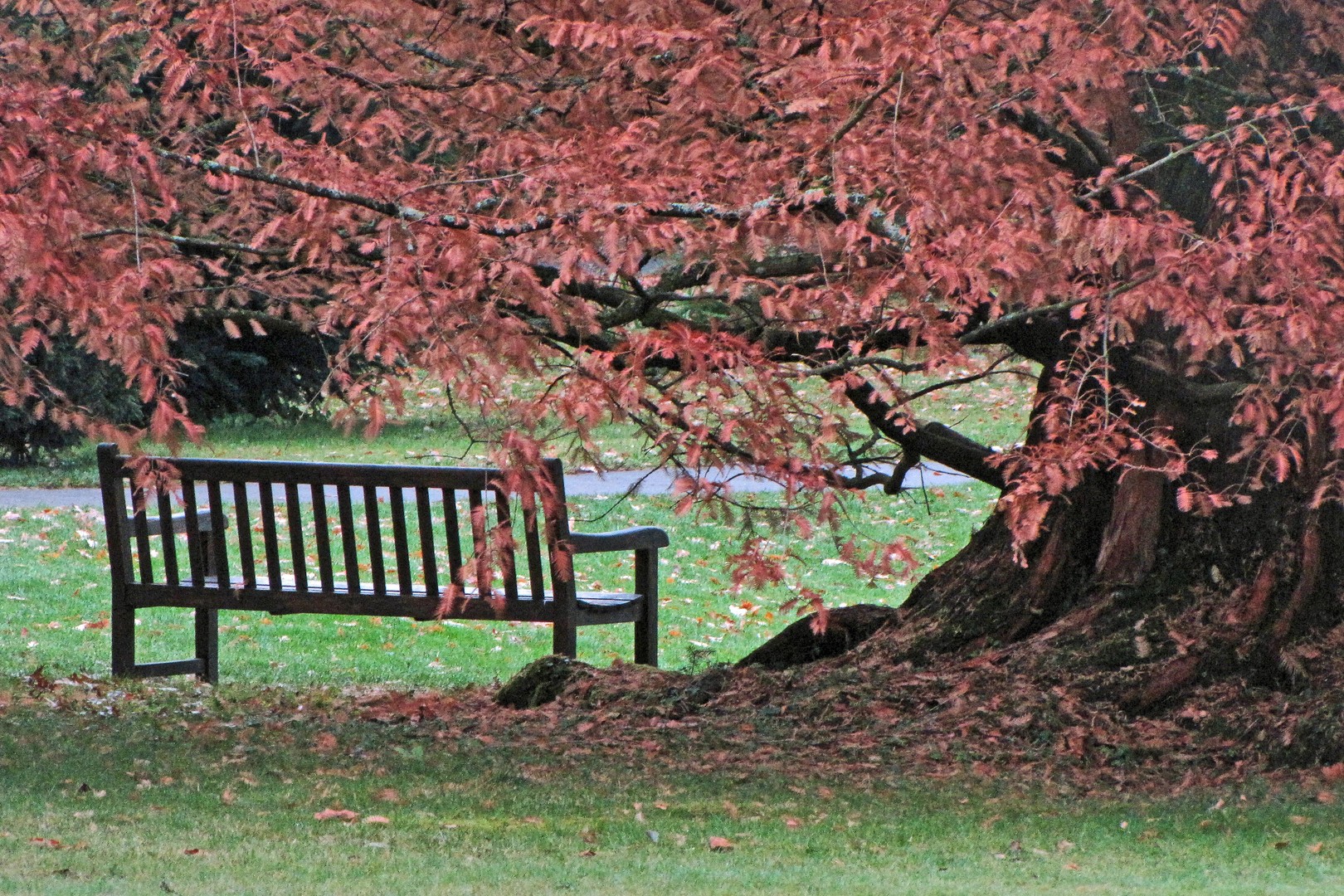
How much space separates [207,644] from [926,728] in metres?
3.94

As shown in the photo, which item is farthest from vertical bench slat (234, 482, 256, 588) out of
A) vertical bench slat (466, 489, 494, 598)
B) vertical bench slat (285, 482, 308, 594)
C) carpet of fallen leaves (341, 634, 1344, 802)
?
vertical bench slat (466, 489, 494, 598)

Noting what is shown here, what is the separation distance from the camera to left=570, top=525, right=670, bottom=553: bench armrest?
746 cm

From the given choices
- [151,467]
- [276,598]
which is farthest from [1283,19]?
[276,598]

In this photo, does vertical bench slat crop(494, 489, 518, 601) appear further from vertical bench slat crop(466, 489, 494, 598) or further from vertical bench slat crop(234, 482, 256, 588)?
vertical bench slat crop(234, 482, 256, 588)

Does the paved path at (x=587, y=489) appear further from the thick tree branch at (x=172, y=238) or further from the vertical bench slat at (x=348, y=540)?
the thick tree branch at (x=172, y=238)

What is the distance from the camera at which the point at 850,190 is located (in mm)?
4914

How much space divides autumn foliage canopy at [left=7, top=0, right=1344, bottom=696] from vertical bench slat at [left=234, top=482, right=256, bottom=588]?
837 mm

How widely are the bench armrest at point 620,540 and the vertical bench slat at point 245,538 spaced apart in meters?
1.50

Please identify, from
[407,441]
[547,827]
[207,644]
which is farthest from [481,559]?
[407,441]

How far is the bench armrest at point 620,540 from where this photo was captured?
24.5ft

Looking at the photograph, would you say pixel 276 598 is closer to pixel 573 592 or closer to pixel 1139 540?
pixel 573 592

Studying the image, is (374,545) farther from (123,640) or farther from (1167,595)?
(1167,595)

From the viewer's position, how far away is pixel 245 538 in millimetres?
7719

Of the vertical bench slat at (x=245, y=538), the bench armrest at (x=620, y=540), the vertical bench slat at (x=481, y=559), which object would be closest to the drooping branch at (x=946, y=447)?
the bench armrest at (x=620, y=540)
